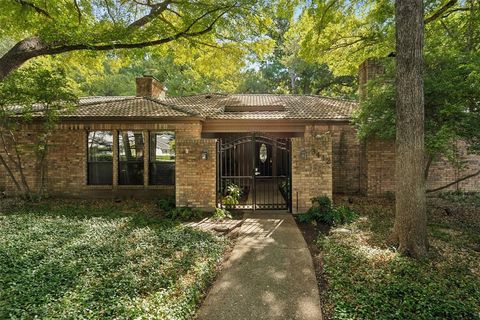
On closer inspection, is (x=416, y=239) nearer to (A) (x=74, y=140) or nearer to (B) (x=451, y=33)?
(B) (x=451, y=33)

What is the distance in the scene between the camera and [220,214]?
8.12 m

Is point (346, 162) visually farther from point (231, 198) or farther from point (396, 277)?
point (396, 277)

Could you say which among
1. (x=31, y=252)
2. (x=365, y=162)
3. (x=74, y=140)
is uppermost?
(x=74, y=140)

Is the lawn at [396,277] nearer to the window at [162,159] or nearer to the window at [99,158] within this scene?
the window at [162,159]

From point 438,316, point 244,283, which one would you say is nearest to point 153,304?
point 244,283

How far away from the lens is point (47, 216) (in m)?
7.61

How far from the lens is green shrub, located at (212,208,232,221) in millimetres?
7971

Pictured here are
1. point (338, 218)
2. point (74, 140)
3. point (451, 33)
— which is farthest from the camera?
point (74, 140)

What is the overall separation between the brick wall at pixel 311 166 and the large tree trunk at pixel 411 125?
343cm

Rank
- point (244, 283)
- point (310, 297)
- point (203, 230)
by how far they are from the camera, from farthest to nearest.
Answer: point (203, 230) < point (244, 283) < point (310, 297)

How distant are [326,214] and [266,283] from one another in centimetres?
391

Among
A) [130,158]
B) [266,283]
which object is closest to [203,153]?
[130,158]

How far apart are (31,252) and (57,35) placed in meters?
5.75

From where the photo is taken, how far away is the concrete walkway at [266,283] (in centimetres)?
367
